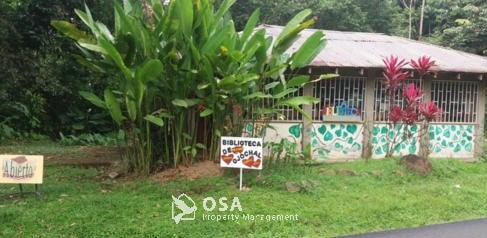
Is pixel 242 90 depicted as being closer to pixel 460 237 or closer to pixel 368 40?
pixel 460 237

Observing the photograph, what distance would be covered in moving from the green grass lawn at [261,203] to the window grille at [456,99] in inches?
103

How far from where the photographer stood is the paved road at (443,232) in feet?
16.5

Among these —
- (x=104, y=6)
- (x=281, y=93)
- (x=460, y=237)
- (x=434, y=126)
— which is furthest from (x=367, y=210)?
(x=104, y=6)

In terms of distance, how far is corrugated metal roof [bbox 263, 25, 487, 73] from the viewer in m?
9.10

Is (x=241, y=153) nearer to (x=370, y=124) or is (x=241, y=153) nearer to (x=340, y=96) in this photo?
(x=340, y=96)

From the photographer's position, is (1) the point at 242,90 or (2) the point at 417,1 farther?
(2) the point at 417,1

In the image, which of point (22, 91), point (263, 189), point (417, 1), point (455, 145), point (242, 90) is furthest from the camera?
point (417, 1)

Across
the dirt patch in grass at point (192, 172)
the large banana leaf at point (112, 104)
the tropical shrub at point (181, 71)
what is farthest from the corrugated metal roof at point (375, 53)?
the large banana leaf at point (112, 104)

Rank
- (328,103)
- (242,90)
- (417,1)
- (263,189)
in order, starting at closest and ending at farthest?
1. (263,189)
2. (242,90)
3. (328,103)
4. (417,1)

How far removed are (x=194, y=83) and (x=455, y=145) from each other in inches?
248

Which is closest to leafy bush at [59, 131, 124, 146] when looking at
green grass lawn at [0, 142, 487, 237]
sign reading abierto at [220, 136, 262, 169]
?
green grass lawn at [0, 142, 487, 237]

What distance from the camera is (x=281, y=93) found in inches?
273

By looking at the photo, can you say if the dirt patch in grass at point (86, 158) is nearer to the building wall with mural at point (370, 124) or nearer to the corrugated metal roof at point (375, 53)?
the building wall with mural at point (370, 124)

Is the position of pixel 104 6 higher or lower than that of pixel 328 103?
higher
